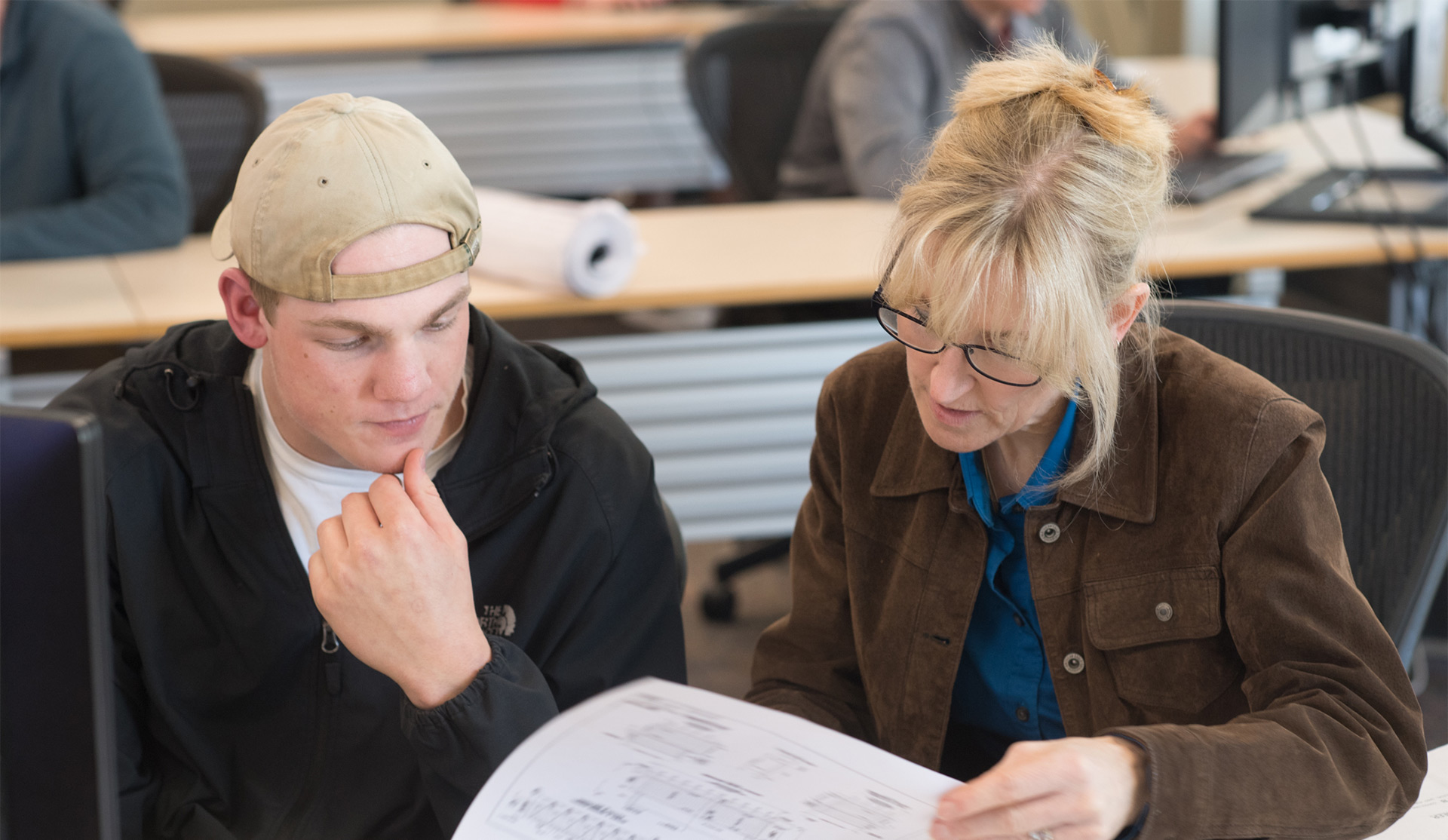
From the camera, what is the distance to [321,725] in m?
1.06

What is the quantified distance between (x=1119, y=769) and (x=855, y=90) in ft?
6.47

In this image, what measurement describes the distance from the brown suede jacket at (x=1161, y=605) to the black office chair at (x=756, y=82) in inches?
69.1

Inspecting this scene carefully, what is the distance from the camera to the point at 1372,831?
868mm

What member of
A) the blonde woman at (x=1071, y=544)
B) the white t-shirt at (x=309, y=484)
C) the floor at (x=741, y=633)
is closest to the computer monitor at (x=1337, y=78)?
the floor at (x=741, y=633)

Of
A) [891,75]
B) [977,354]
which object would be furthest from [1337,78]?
[977,354]

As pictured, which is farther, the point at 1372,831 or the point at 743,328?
the point at 743,328

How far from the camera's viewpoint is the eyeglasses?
0.93 metres

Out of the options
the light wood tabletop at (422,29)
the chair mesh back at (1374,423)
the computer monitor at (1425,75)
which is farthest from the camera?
the light wood tabletop at (422,29)

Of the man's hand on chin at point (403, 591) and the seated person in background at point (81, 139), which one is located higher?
the seated person in background at point (81, 139)

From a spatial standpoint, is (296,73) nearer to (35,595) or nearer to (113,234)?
(113,234)

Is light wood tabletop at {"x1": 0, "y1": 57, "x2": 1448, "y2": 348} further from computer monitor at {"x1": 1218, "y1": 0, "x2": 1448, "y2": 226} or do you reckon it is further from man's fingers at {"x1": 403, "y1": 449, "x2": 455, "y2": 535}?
man's fingers at {"x1": 403, "y1": 449, "x2": 455, "y2": 535}

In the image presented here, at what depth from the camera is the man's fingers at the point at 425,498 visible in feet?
2.89

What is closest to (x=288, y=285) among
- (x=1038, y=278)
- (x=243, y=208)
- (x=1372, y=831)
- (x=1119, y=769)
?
(x=243, y=208)

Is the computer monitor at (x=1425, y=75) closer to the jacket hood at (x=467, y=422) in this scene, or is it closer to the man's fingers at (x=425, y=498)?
the jacket hood at (x=467, y=422)
